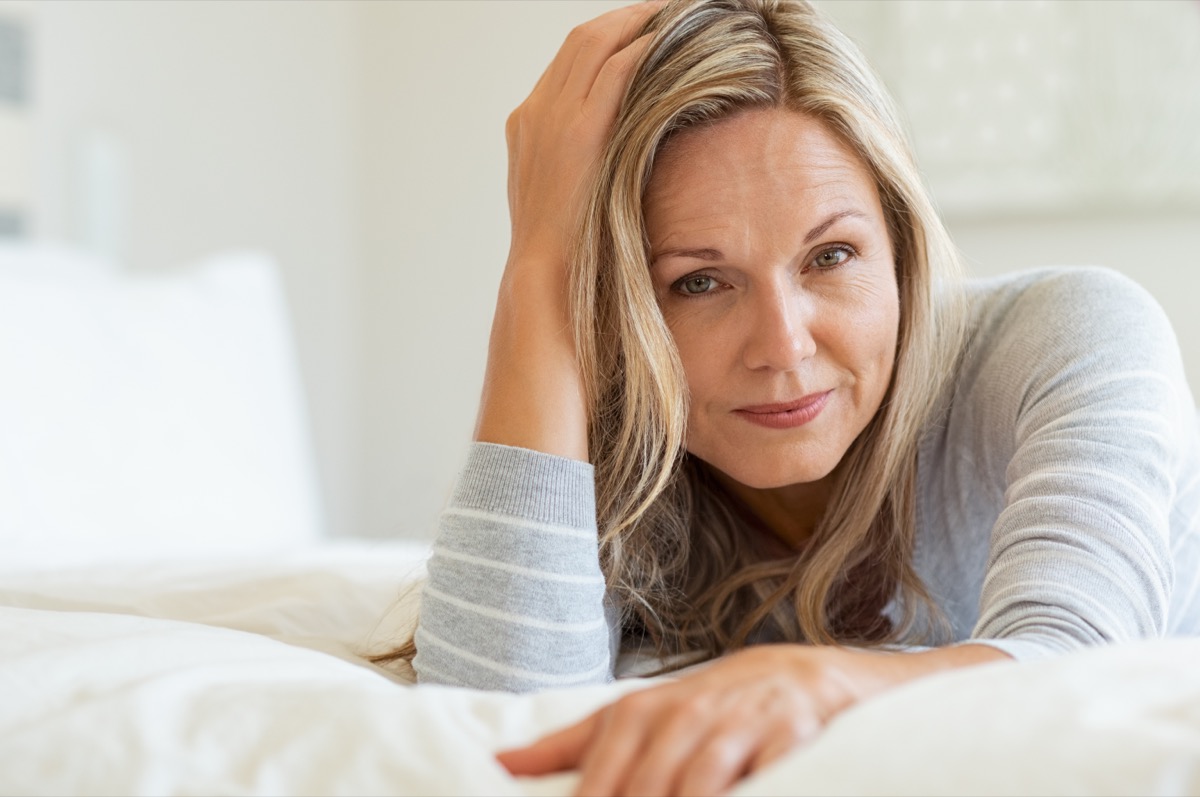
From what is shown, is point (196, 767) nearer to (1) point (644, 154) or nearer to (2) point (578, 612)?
(2) point (578, 612)

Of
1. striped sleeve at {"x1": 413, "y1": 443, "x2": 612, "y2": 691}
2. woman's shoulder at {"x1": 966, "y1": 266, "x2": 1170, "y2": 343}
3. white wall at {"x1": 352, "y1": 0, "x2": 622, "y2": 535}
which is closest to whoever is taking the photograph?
striped sleeve at {"x1": 413, "y1": 443, "x2": 612, "y2": 691}

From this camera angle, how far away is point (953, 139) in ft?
7.59

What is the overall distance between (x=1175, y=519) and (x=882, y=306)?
326mm

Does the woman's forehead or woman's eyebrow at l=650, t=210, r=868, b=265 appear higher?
the woman's forehead

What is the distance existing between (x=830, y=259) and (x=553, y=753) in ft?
2.00

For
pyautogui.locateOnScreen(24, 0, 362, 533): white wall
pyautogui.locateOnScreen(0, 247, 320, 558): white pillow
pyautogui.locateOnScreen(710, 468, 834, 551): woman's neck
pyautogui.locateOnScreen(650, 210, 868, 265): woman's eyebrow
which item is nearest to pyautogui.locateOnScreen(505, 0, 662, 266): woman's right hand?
pyautogui.locateOnScreen(650, 210, 868, 265): woman's eyebrow

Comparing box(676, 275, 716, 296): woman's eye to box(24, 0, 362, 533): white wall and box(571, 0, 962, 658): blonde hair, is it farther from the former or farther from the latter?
box(24, 0, 362, 533): white wall

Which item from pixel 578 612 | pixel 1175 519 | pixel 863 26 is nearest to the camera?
pixel 578 612

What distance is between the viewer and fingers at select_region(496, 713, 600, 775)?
21.4 inches

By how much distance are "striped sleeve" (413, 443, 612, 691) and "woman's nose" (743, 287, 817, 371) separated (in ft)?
0.62

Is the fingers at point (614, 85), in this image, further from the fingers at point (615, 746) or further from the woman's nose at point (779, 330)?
the fingers at point (615, 746)

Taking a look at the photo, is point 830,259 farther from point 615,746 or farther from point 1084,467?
point 615,746

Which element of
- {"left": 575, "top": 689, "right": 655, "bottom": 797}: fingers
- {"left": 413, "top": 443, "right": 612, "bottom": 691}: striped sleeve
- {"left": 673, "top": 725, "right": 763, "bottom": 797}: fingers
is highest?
{"left": 673, "top": 725, "right": 763, "bottom": 797}: fingers

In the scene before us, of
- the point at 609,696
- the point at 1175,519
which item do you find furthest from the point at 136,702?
the point at 1175,519
